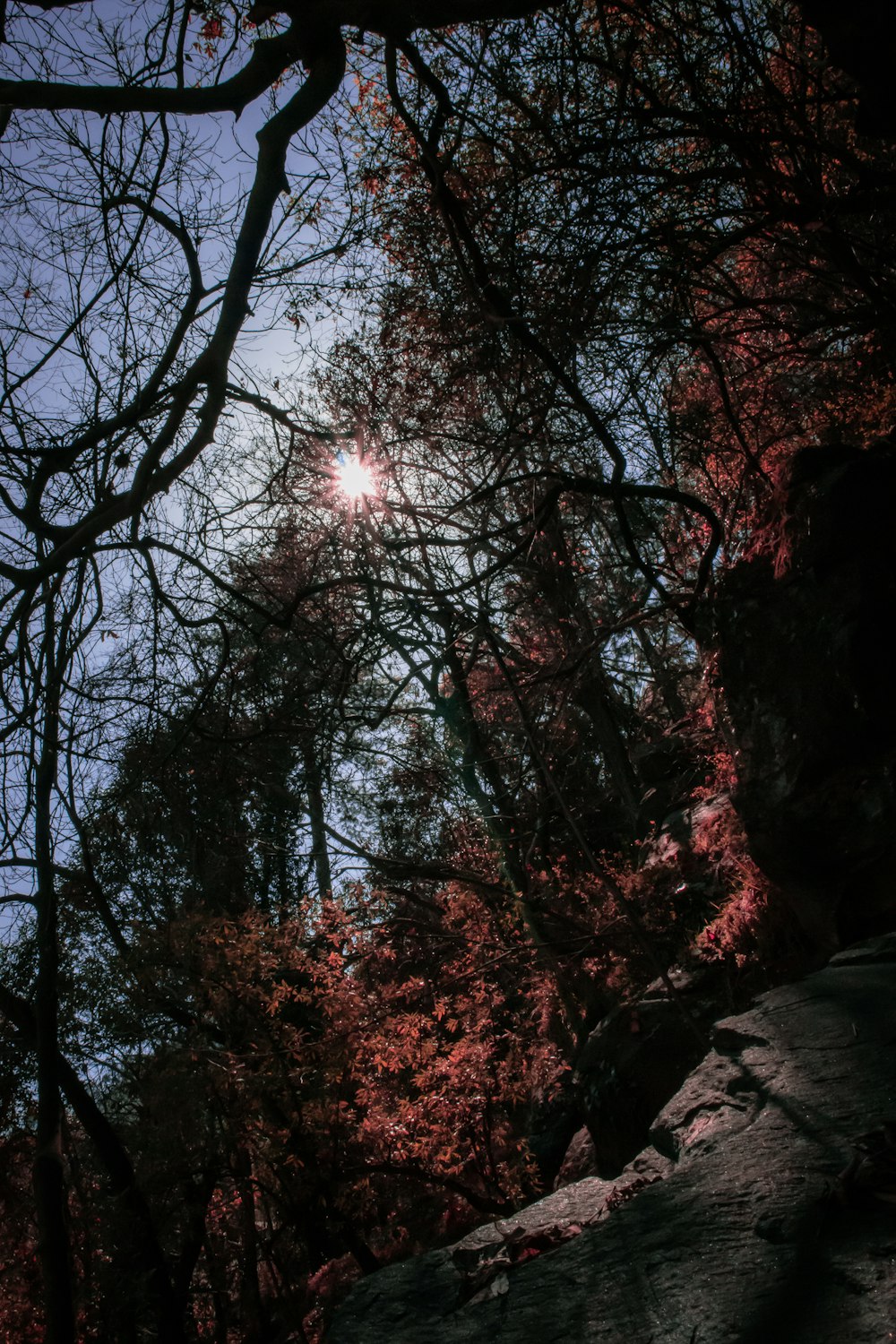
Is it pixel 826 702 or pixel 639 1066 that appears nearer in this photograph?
pixel 826 702

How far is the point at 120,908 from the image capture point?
8.77 metres

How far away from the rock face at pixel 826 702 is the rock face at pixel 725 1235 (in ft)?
5.38

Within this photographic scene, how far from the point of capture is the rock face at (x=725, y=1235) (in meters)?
1.90

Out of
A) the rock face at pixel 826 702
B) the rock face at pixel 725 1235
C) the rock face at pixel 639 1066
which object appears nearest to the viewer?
the rock face at pixel 725 1235

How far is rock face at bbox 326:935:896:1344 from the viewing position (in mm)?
1898

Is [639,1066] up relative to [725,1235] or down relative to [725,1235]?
down

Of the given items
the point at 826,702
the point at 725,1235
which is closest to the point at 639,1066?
the point at 826,702

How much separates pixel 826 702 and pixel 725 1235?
3810 mm

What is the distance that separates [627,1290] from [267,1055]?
4580 millimetres

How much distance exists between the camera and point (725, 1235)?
2.24 metres

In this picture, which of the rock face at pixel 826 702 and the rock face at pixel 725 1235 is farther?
the rock face at pixel 826 702

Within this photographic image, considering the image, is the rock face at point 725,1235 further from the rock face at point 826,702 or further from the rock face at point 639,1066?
the rock face at point 639,1066

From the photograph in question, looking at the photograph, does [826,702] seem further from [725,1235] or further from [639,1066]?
[725,1235]

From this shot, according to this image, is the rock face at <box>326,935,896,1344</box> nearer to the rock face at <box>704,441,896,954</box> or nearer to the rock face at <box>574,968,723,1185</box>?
the rock face at <box>704,441,896,954</box>
